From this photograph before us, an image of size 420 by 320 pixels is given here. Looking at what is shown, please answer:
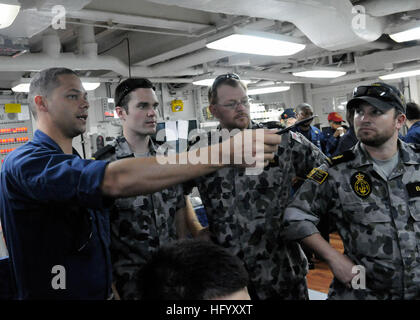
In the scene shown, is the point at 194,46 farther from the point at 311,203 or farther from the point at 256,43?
the point at 311,203

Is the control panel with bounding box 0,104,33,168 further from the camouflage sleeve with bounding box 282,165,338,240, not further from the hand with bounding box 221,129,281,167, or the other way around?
the hand with bounding box 221,129,281,167

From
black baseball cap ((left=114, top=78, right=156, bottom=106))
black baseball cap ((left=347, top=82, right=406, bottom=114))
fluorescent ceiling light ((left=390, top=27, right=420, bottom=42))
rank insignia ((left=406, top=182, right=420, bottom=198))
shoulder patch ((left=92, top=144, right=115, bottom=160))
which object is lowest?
rank insignia ((left=406, top=182, right=420, bottom=198))

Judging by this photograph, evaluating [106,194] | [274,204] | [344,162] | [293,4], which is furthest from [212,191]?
[293,4]

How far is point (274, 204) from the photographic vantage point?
6.47ft

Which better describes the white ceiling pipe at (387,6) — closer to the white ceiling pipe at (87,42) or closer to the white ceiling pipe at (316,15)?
the white ceiling pipe at (316,15)

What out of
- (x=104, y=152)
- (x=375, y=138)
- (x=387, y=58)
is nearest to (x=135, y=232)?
(x=104, y=152)

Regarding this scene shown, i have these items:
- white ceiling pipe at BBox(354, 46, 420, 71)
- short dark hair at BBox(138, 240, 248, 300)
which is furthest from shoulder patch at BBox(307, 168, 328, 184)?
white ceiling pipe at BBox(354, 46, 420, 71)

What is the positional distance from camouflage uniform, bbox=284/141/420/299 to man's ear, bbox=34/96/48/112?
3.73 feet

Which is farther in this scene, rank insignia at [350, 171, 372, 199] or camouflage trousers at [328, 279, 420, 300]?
rank insignia at [350, 171, 372, 199]

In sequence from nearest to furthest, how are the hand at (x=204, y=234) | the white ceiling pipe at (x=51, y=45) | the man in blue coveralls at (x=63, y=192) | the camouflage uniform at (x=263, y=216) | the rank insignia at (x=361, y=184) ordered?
the man in blue coveralls at (x=63, y=192) < the rank insignia at (x=361, y=184) < the camouflage uniform at (x=263, y=216) < the hand at (x=204, y=234) < the white ceiling pipe at (x=51, y=45)

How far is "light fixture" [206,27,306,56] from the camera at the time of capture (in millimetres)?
3735

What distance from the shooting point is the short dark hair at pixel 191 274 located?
86 centimetres

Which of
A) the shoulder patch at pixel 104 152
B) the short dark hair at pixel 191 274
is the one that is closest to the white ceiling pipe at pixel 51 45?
the shoulder patch at pixel 104 152
